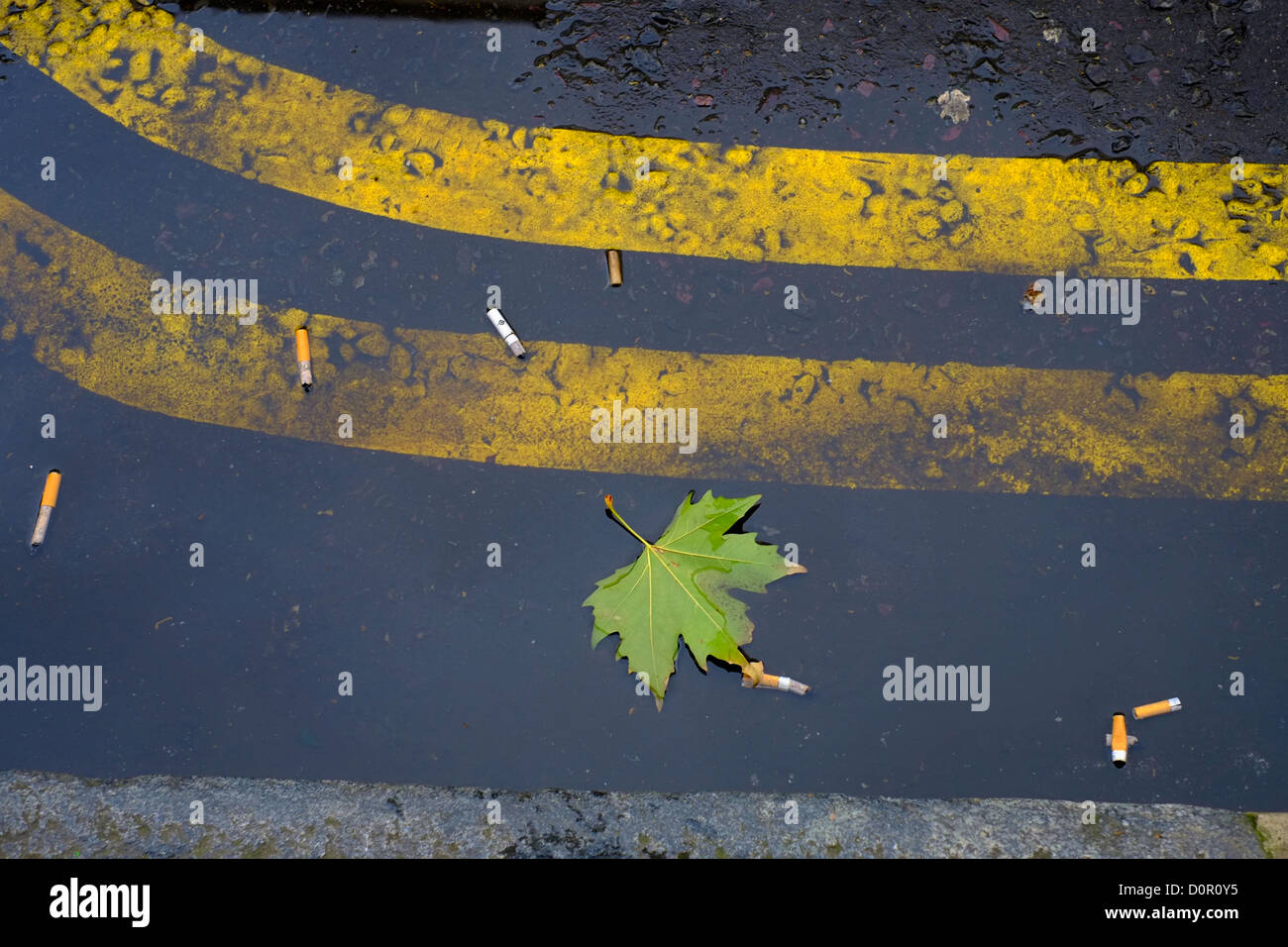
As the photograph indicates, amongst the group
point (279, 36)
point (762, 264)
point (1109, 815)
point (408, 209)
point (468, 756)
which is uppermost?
point (279, 36)

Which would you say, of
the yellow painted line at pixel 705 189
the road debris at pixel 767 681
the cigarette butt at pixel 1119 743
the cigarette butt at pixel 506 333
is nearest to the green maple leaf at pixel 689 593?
the road debris at pixel 767 681

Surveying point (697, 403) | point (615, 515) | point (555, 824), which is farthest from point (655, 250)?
point (555, 824)

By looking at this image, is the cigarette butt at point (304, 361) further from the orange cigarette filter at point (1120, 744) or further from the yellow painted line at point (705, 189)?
the orange cigarette filter at point (1120, 744)

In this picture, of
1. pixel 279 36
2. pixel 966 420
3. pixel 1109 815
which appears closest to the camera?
pixel 1109 815

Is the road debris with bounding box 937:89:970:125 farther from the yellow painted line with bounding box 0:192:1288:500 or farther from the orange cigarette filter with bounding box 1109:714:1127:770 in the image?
the orange cigarette filter with bounding box 1109:714:1127:770

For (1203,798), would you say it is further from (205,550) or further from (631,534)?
(205,550)

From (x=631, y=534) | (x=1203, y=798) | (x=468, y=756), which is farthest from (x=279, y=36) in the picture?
(x=1203, y=798)
